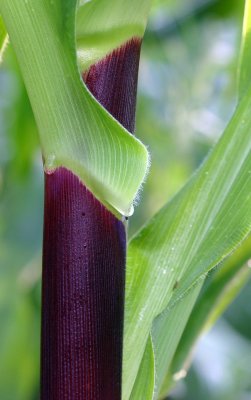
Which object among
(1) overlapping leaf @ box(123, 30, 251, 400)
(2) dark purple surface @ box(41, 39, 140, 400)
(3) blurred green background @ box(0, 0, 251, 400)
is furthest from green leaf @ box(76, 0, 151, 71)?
(3) blurred green background @ box(0, 0, 251, 400)

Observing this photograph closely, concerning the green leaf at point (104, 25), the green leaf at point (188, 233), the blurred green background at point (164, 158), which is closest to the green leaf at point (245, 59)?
the green leaf at point (188, 233)

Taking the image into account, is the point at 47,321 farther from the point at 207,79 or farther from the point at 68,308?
the point at 207,79

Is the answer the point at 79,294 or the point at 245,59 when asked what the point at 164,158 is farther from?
the point at 79,294

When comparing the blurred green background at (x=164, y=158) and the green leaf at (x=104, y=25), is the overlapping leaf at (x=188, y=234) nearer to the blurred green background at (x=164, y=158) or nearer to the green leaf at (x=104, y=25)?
the green leaf at (x=104, y=25)

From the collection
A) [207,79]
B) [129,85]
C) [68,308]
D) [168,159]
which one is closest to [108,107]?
[129,85]

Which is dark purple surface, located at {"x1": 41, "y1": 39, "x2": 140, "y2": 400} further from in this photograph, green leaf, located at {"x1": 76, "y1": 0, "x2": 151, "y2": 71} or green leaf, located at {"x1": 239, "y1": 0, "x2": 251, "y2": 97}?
green leaf, located at {"x1": 239, "y1": 0, "x2": 251, "y2": 97}

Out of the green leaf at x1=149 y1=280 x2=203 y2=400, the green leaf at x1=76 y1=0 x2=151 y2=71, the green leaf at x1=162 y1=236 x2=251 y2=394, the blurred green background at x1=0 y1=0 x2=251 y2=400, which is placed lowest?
the blurred green background at x1=0 y1=0 x2=251 y2=400
